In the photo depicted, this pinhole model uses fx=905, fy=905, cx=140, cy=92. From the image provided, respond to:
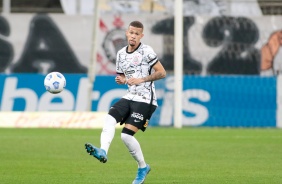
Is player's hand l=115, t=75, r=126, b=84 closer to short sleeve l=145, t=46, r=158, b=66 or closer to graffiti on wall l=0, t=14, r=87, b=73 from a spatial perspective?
short sleeve l=145, t=46, r=158, b=66

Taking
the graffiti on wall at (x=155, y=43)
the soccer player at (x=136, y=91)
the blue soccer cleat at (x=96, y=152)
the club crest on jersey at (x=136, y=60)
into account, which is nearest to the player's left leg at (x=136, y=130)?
the soccer player at (x=136, y=91)

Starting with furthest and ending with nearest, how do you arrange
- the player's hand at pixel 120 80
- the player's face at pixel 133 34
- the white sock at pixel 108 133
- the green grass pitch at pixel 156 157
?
the green grass pitch at pixel 156 157 → the player's hand at pixel 120 80 → the player's face at pixel 133 34 → the white sock at pixel 108 133

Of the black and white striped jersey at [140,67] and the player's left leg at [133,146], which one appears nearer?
the player's left leg at [133,146]

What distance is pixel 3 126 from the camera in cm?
2506

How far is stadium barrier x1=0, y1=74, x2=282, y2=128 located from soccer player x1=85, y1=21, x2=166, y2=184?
46.2ft

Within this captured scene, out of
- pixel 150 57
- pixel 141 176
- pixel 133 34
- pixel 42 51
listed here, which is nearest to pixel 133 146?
pixel 141 176

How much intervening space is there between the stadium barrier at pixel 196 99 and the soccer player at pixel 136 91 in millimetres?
14078

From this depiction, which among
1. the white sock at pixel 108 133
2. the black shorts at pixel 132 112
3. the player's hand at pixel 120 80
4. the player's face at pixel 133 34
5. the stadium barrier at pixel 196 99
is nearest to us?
the white sock at pixel 108 133

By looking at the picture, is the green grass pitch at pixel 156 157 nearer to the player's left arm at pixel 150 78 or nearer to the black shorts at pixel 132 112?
the black shorts at pixel 132 112

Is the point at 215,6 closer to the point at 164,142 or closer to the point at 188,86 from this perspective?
the point at 188,86

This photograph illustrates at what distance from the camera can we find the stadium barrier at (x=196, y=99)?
1024 inches

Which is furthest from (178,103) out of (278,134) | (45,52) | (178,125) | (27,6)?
(27,6)

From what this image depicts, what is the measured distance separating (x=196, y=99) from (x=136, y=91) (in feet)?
46.5

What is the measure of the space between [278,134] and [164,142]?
410 cm
